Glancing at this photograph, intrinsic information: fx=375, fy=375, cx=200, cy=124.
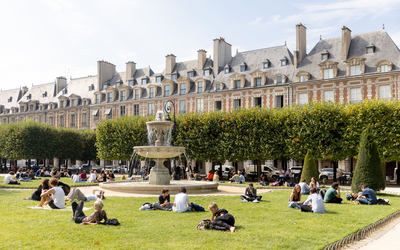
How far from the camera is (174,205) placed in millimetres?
11070

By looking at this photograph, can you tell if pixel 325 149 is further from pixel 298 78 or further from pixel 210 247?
pixel 210 247

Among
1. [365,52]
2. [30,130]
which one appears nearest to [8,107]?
[30,130]

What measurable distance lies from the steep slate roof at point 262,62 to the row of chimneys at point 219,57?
1044mm

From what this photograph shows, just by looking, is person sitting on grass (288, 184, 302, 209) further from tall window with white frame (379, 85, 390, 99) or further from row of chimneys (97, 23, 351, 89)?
row of chimneys (97, 23, 351, 89)

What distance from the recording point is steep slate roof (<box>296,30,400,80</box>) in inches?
1357

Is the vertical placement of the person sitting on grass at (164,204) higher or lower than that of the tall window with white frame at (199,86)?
lower

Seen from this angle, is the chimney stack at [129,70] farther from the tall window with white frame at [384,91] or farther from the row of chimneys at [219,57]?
the tall window with white frame at [384,91]

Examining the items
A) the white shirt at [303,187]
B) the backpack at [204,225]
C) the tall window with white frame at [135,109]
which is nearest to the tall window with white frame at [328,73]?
the white shirt at [303,187]

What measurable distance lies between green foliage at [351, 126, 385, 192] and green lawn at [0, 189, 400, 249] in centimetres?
545

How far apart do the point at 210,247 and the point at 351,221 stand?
193 inches

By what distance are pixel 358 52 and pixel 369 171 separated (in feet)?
73.8

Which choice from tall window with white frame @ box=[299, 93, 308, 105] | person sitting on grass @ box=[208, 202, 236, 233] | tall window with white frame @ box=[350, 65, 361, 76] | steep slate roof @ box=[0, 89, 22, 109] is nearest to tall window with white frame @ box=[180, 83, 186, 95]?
tall window with white frame @ box=[299, 93, 308, 105]

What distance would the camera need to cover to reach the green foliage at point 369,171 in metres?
17.3

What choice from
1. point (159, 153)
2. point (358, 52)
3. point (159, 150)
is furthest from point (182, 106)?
point (159, 150)
